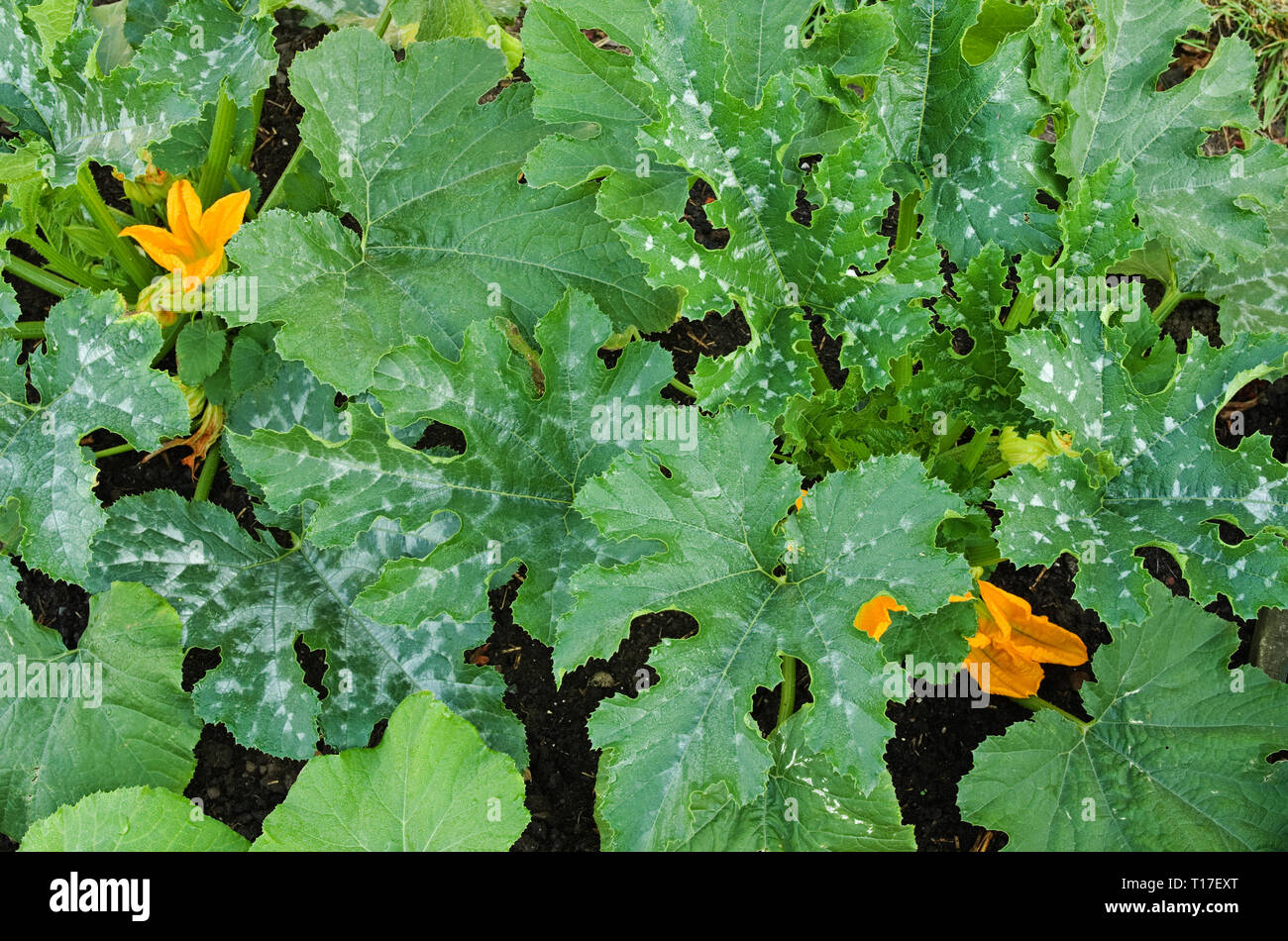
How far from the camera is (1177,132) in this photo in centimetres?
241

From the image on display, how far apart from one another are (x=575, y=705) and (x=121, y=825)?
1.09m

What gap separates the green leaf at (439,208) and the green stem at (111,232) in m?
0.56

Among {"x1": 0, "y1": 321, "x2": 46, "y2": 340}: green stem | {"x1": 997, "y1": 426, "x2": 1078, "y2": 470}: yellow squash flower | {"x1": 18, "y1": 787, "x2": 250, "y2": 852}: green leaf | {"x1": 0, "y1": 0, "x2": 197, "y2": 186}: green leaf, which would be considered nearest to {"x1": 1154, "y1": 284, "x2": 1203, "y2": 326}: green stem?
{"x1": 997, "y1": 426, "x2": 1078, "y2": 470}: yellow squash flower

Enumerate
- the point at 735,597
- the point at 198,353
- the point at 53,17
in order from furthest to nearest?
1. the point at 198,353
2. the point at 53,17
3. the point at 735,597

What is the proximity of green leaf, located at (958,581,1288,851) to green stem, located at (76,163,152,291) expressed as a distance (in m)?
2.37

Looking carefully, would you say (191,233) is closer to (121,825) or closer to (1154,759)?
(121,825)

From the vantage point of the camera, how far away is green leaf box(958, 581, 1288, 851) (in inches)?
91.5

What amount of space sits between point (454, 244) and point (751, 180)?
2.36 feet

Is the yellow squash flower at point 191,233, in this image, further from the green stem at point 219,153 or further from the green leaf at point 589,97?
the green leaf at point 589,97

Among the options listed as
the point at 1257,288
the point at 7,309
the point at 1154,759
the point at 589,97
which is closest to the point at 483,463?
the point at 589,97

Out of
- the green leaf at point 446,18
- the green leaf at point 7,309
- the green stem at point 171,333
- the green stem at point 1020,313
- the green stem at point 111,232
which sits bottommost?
the green stem at point 1020,313

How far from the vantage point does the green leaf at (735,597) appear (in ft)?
6.50

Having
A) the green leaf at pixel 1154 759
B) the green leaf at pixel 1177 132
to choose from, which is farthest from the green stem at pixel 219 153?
the green leaf at pixel 1154 759

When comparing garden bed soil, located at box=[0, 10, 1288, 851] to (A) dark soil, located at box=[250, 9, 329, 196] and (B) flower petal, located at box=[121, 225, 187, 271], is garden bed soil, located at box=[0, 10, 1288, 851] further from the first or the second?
(A) dark soil, located at box=[250, 9, 329, 196]
